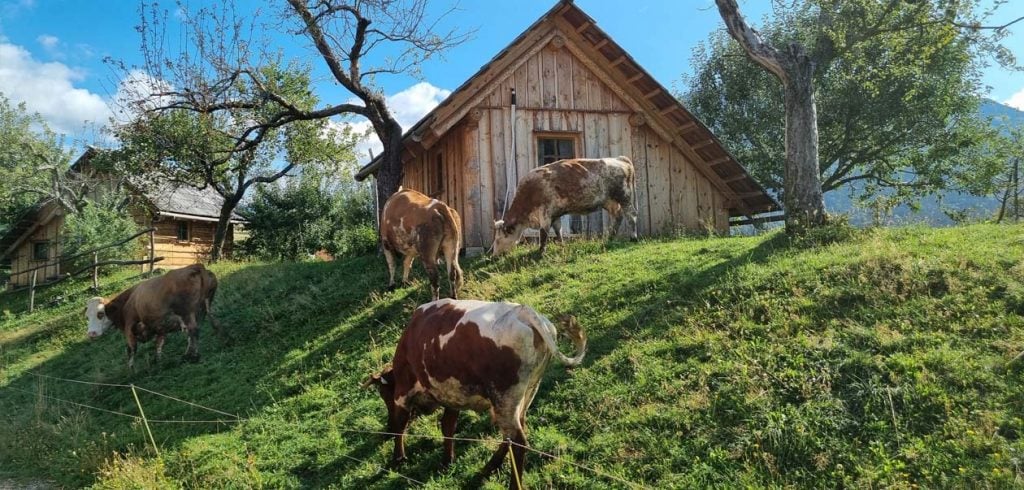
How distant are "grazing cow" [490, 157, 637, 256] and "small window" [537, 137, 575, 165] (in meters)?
2.72

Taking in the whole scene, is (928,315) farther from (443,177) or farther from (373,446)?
(443,177)

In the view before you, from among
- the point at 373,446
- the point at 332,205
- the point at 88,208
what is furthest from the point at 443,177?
the point at 88,208

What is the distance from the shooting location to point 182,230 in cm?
3089

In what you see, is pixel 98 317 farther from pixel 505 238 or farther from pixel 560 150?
pixel 560 150

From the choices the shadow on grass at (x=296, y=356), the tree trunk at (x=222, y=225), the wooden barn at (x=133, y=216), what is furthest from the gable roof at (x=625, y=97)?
the wooden barn at (x=133, y=216)

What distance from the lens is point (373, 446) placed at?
5660 millimetres

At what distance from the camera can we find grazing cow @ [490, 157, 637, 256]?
11594 mm

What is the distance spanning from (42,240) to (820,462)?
38.4 m

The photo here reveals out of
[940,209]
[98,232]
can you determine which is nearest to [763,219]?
[940,209]

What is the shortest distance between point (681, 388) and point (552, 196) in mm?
6704

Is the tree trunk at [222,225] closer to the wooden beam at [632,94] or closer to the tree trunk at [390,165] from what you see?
the tree trunk at [390,165]

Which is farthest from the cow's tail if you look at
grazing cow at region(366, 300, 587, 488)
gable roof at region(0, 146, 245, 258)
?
gable roof at region(0, 146, 245, 258)

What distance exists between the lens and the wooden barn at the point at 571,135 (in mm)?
13828

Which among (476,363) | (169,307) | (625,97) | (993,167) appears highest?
(625,97)
